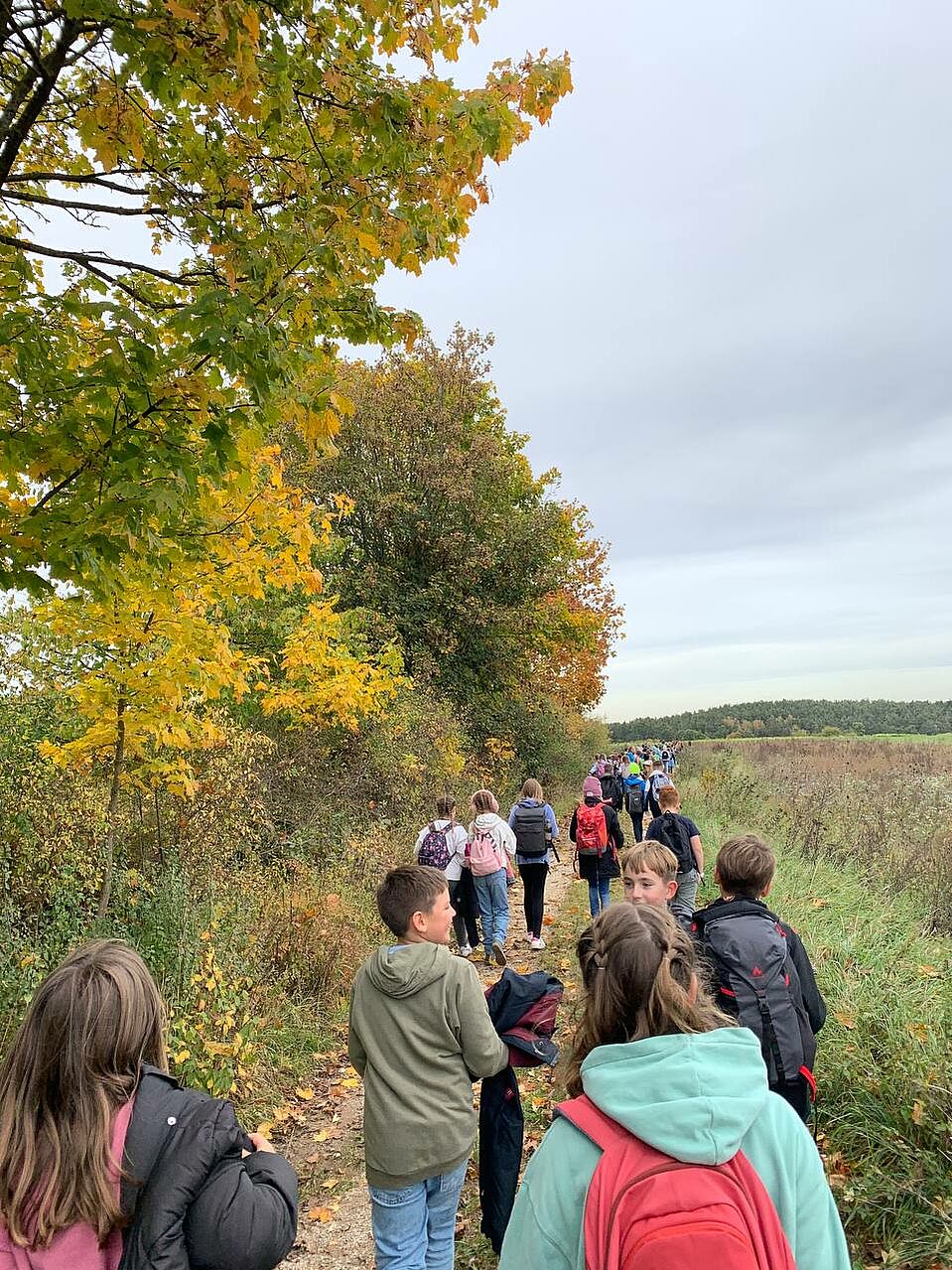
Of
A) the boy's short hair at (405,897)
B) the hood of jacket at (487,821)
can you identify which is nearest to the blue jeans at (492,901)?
the hood of jacket at (487,821)

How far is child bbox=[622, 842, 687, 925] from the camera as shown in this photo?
477 centimetres

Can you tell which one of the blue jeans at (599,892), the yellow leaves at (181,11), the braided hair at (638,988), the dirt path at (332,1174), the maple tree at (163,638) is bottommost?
the dirt path at (332,1174)

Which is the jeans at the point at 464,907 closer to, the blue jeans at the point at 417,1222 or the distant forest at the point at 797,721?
the blue jeans at the point at 417,1222

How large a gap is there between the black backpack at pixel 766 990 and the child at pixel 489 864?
4.81 metres

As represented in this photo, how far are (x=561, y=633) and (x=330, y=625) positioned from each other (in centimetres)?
1387

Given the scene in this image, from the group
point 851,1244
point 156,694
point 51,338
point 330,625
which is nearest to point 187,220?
point 51,338

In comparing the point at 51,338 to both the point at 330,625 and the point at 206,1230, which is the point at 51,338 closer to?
the point at 206,1230

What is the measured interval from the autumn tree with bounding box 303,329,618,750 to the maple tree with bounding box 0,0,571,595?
12859 mm

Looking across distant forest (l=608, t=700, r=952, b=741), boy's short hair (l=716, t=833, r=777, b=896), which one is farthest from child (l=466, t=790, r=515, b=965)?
distant forest (l=608, t=700, r=952, b=741)

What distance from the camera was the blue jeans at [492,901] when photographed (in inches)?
Answer: 322

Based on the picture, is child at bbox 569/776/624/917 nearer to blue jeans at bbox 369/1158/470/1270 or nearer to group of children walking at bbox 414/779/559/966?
group of children walking at bbox 414/779/559/966

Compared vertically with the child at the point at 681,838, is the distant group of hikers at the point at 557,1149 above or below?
above

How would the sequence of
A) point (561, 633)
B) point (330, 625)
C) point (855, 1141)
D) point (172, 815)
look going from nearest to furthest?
point (855, 1141) < point (172, 815) < point (330, 625) < point (561, 633)

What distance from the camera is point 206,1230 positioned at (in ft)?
5.69
